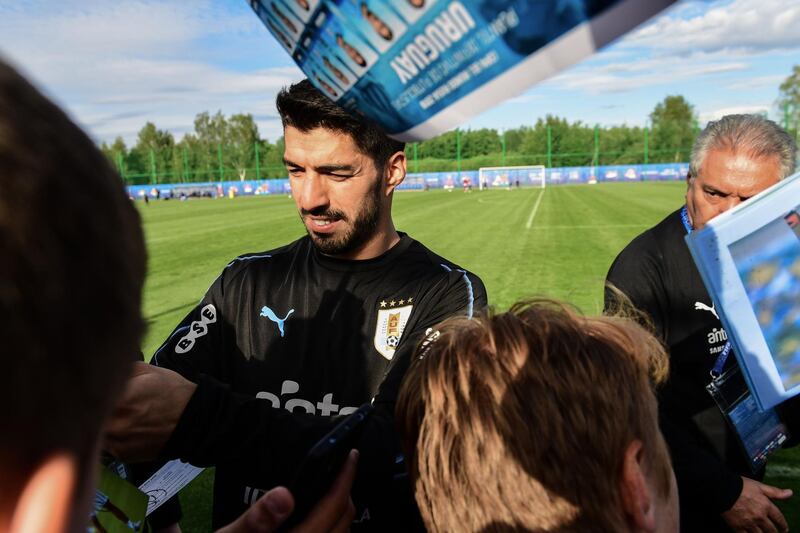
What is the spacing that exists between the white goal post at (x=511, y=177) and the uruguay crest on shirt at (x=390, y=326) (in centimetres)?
4904

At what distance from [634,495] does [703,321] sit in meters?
1.48

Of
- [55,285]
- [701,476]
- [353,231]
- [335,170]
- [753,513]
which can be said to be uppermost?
[335,170]

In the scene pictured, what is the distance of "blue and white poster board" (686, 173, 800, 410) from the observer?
1405mm

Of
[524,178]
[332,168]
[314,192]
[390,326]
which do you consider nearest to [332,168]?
[332,168]

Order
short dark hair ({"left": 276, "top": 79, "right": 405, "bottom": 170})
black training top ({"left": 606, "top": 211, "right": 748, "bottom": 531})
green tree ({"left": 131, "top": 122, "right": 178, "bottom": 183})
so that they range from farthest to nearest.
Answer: green tree ({"left": 131, "top": 122, "right": 178, "bottom": 183}), black training top ({"left": 606, "top": 211, "right": 748, "bottom": 531}), short dark hair ({"left": 276, "top": 79, "right": 405, "bottom": 170})

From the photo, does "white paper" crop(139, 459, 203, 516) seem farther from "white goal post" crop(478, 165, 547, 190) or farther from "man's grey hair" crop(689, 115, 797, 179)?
"white goal post" crop(478, 165, 547, 190)

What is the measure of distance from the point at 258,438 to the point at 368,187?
108cm

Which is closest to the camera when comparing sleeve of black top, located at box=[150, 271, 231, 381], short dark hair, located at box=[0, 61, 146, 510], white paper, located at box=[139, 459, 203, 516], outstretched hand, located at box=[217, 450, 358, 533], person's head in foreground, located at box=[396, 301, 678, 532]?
short dark hair, located at box=[0, 61, 146, 510]

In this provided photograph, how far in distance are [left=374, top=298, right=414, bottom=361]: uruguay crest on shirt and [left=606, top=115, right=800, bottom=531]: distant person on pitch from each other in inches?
33.2

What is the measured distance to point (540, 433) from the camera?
106 cm

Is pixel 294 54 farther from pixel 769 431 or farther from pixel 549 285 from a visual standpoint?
pixel 549 285

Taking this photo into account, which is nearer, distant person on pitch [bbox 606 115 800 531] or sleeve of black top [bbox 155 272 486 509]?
sleeve of black top [bbox 155 272 486 509]

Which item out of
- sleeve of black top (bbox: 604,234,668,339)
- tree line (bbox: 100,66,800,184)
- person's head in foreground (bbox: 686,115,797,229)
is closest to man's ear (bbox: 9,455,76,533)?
sleeve of black top (bbox: 604,234,668,339)

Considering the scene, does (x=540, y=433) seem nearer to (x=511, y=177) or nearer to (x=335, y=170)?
(x=335, y=170)
